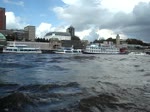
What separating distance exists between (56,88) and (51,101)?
140 inches

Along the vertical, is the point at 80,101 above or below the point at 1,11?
below

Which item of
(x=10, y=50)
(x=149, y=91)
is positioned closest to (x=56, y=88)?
(x=149, y=91)

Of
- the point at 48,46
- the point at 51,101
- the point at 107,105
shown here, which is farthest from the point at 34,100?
the point at 48,46

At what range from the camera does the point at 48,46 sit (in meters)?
172

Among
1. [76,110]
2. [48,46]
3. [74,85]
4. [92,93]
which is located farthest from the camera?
[48,46]

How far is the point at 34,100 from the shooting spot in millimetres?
12453

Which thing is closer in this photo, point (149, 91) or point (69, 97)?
point (69, 97)

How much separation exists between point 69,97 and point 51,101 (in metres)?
1.19

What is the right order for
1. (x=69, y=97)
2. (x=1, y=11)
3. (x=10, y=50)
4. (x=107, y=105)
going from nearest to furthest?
1. (x=107, y=105)
2. (x=69, y=97)
3. (x=10, y=50)
4. (x=1, y=11)

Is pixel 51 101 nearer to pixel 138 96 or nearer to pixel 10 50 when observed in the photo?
pixel 138 96

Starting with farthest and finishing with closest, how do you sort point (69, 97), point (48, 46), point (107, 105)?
1. point (48, 46)
2. point (69, 97)
3. point (107, 105)

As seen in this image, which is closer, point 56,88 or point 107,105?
point 107,105

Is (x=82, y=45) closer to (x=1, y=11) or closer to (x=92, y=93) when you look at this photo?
(x=1, y=11)

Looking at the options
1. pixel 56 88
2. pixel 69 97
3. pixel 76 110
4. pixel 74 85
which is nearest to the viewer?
pixel 76 110
